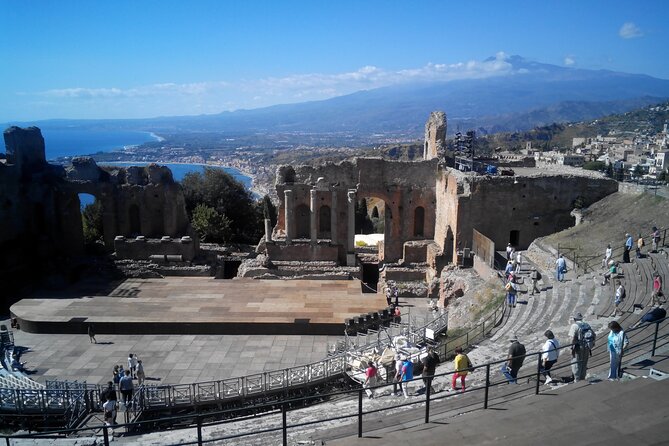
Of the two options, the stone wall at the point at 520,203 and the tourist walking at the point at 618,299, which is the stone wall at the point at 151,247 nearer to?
the stone wall at the point at 520,203

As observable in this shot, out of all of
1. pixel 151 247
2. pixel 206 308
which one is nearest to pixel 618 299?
pixel 206 308

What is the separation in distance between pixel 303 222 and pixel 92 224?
56.8ft

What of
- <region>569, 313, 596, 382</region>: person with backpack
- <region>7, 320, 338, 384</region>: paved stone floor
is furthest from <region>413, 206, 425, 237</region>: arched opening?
<region>569, 313, 596, 382</region>: person with backpack

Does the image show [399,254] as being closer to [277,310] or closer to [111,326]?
[277,310]

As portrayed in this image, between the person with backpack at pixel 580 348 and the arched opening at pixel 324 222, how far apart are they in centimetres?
2464

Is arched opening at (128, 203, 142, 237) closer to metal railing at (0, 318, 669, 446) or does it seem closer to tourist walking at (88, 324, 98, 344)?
tourist walking at (88, 324, 98, 344)

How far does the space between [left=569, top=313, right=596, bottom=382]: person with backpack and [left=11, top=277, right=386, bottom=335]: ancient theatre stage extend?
1163 cm

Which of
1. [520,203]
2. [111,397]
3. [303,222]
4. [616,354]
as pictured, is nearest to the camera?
[616,354]

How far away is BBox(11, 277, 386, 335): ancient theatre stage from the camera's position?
846 inches

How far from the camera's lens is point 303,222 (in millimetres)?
35219

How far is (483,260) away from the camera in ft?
81.8

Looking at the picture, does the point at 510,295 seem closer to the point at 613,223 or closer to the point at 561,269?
the point at 561,269

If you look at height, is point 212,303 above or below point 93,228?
below

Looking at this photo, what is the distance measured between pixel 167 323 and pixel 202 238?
57.7 feet
